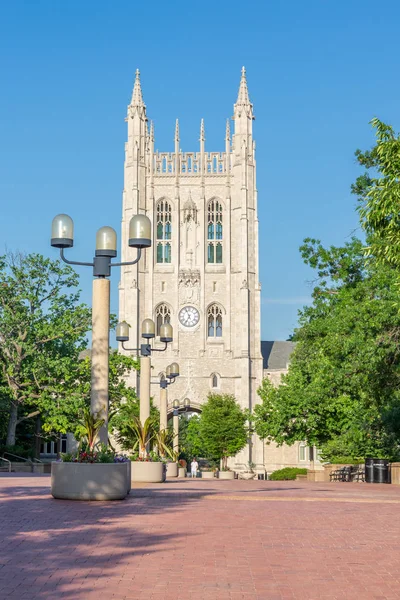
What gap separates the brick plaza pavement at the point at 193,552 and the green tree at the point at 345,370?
40.6 ft

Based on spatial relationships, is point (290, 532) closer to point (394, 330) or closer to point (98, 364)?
point (98, 364)

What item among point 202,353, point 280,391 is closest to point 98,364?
point 280,391

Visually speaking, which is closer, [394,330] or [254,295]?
[394,330]

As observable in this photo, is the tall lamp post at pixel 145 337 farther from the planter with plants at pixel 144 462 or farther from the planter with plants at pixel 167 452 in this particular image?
the planter with plants at pixel 167 452

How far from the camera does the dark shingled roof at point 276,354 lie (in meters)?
106

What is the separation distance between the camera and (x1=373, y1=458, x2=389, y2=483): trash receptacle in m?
32.0

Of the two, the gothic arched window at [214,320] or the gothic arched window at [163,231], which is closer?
the gothic arched window at [214,320]

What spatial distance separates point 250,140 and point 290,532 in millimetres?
84666

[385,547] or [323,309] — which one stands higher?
[323,309]

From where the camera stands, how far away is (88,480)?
14.1 m

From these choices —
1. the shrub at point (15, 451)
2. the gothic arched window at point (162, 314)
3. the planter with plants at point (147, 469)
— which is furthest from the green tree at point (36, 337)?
the gothic arched window at point (162, 314)

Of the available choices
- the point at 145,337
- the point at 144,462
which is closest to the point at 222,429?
the point at 145,337

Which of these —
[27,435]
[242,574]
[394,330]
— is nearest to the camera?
[242,574]

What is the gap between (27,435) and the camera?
53.9m
